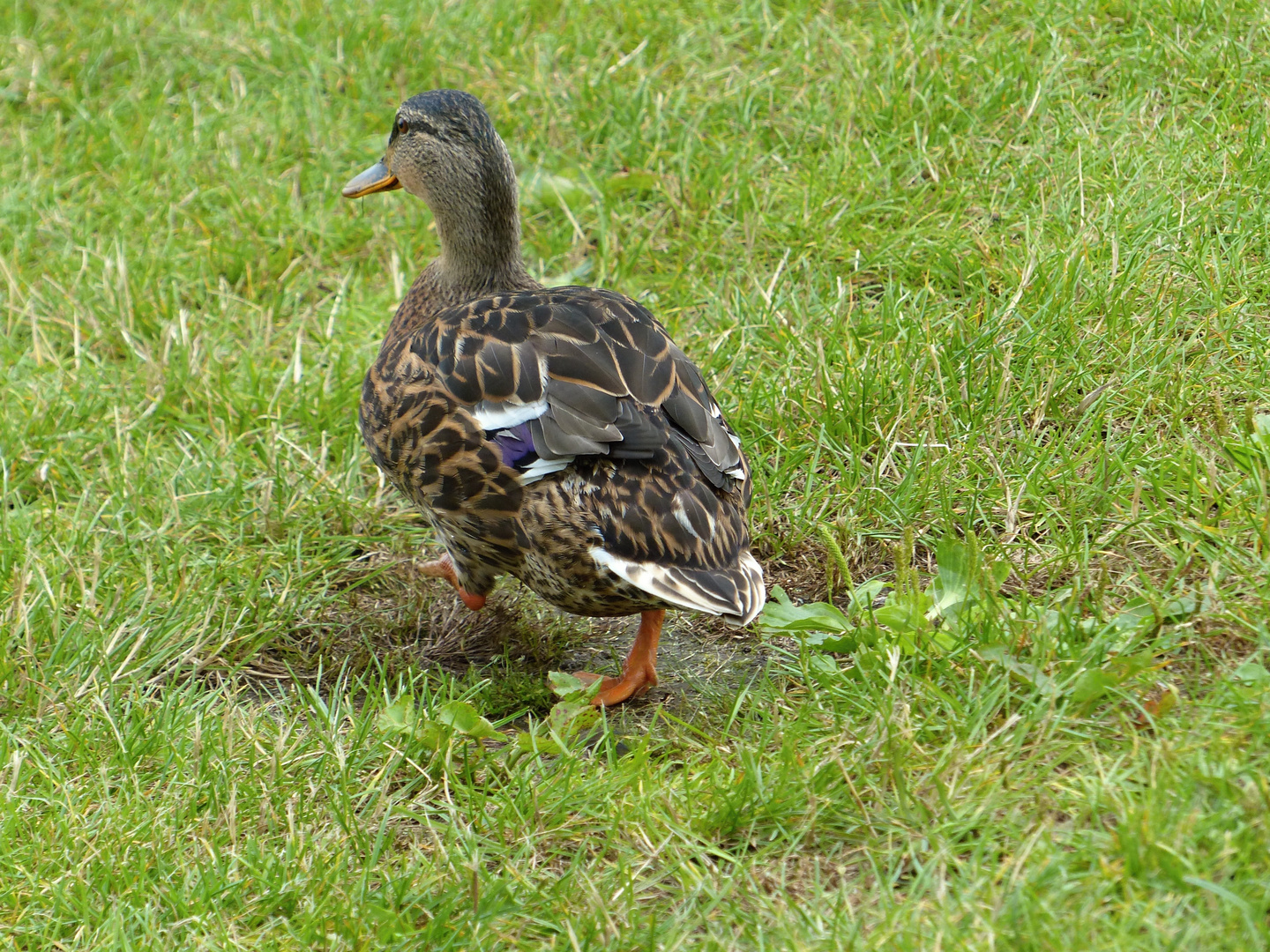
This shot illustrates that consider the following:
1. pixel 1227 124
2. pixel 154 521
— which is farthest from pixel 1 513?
pixel 1227 124

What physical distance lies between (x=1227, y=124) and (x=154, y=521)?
367 cm

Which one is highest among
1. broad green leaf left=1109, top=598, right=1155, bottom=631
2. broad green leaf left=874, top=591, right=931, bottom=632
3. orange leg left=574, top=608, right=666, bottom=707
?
broad green leaf left=1109, top=598, right=1155, bottom=631

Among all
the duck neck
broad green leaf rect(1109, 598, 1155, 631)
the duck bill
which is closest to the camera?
broad green leaf rect(1109, 598, 1155, 631)

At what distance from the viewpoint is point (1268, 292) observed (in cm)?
384

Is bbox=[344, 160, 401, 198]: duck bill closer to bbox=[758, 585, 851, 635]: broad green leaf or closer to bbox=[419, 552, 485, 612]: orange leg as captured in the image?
bbox=[419, 552, 485, 612]: orange leg

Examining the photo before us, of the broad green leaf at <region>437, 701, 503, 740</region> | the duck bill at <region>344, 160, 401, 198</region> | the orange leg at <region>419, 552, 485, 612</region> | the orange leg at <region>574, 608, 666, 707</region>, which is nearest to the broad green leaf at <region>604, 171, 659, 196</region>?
the duck bill at <region>344, 160, 401, 198</region>

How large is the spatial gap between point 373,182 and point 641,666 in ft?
6.84

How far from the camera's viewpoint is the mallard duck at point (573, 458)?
3.13m

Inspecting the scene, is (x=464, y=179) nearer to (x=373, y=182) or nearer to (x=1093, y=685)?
(x=373, y=182)

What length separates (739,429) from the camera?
4062mm

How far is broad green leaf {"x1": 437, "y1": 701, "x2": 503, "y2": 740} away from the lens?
3096 mm

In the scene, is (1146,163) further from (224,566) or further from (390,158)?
(224,566)

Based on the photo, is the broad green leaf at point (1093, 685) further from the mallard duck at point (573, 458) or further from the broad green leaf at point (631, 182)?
the broad green leaf at point (631, 182)

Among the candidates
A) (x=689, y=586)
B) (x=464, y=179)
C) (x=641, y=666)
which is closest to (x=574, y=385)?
(x=689, y=586)
